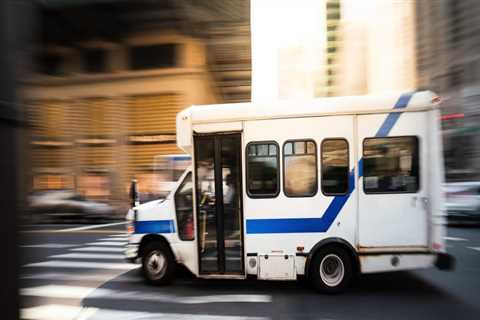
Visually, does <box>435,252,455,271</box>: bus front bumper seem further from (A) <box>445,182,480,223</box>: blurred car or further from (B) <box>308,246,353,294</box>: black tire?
(A) <box>445,182,480,223</box>: blurred car

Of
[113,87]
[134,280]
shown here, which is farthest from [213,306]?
[113,87]

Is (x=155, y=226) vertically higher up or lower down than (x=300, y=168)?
lower down

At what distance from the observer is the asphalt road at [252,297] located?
5445 millimetres

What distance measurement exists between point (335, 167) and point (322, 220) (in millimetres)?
852

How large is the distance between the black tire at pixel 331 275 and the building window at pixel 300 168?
95cm

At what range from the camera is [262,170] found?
6.50 meters

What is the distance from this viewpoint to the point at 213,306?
19.0ft

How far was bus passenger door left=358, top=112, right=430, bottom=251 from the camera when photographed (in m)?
6.11

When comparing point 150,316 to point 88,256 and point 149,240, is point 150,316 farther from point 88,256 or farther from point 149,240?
point 88,256

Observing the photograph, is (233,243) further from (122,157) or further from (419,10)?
(419,10)

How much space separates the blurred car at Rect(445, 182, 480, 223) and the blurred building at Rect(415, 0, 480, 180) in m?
16.3

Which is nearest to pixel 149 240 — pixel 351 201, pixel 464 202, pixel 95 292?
pixel 95 292

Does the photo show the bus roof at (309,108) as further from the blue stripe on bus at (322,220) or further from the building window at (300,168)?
the building window at (300,168)

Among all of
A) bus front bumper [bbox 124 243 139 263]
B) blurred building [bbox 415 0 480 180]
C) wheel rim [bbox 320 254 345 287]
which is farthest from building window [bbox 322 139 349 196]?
blurred building [bbox 415 0 480 180]
